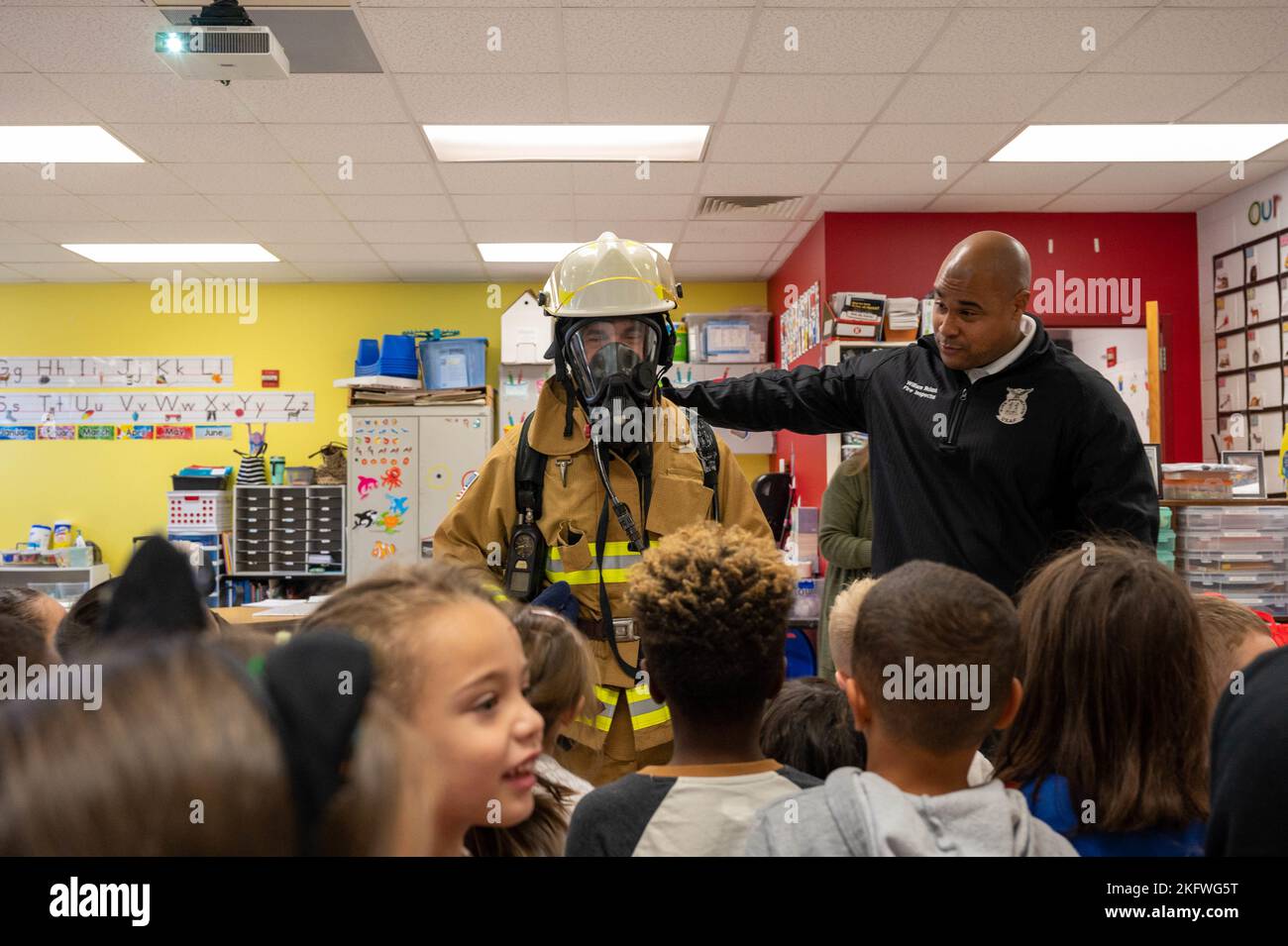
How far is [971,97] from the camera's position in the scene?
3.86 meters

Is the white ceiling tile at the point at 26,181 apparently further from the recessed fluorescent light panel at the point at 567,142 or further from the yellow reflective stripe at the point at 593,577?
the yellow reflective stripe at the point at 593,577

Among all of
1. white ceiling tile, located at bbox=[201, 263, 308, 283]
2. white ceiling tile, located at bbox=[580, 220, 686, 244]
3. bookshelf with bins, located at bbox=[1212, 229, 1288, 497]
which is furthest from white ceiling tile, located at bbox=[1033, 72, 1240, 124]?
white ceiling tile, located at bbox=[201, 263, 308, 283]

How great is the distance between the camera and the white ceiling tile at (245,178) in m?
4.59

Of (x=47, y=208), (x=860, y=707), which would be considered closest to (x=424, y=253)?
(x=47, y=208)

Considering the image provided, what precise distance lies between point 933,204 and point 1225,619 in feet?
14.2

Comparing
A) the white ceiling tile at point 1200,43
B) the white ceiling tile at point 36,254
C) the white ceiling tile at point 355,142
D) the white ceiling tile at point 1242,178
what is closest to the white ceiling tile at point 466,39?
the white ceiling tile at point 355,142

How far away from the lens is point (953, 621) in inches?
38.9

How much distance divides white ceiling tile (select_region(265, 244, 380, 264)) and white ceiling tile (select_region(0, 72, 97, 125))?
198cm

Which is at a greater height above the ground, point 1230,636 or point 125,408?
point 125,408

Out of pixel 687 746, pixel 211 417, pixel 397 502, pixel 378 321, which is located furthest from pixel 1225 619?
pixel 211 417

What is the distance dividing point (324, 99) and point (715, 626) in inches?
138

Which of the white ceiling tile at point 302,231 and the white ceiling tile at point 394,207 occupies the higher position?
the white ceiling tile at point 394,207

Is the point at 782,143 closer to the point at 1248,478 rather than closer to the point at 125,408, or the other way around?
the point at 1248,478

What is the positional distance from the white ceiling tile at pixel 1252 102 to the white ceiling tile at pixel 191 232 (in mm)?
5191
